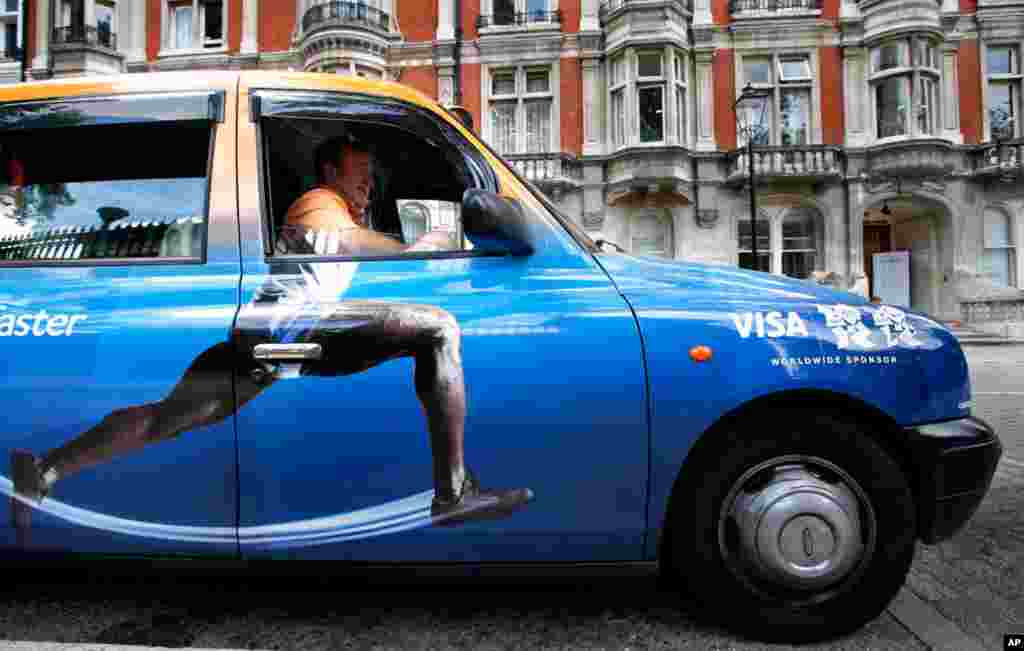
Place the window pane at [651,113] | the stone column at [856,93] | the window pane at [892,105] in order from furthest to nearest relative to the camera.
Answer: the stone column at [856,93] → the window pane at [651,113] → the window pane at [892,105]

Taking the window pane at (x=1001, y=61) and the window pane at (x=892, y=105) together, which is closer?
the window pane at (x=892, y=105)

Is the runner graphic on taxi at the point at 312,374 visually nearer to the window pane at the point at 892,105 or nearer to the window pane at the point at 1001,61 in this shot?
the window pane at the point at 892,105

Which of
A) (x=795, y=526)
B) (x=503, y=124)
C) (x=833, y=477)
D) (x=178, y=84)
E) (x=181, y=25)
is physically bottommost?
(x=795, y=526)

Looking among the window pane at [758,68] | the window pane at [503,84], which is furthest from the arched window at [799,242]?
the window pane at [503,84]

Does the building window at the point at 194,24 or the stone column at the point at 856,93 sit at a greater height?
the building window at the point at 194,24

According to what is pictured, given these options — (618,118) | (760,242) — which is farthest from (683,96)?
(760,242)

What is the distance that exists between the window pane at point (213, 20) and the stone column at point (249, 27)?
3.79ft

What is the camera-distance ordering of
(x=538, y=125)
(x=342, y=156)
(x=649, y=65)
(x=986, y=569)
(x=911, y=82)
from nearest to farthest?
(x=342, y=156) → (x=986, y=569) → (x=911, y=82) → (x=649, y=65) → (x=538, y=125)

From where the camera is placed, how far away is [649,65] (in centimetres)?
1777

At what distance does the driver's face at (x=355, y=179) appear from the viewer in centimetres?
225

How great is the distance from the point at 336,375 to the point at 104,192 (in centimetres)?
115

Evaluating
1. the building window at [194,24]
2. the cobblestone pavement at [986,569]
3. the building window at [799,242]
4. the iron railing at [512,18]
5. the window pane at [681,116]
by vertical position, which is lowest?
the cobblestone pavement at [986,569]

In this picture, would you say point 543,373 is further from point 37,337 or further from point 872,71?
point 872,71

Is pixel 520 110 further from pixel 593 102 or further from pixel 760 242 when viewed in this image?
pixel 760 242
